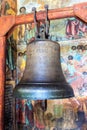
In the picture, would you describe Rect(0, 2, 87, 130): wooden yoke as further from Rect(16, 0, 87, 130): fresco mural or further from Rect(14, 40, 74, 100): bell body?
Rect(16, 0, 87, 130): fresco mural

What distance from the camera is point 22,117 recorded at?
194cm

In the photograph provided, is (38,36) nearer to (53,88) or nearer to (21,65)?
(53,88)

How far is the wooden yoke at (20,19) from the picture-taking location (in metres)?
1.03

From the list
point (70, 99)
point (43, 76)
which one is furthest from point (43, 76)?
point (70, 99)

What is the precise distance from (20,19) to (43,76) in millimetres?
378

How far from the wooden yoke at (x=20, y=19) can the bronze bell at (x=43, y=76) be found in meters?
0.12

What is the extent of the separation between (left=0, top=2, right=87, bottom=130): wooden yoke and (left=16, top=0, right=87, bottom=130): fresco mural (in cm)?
71

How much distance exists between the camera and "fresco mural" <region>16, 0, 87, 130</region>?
1.77m

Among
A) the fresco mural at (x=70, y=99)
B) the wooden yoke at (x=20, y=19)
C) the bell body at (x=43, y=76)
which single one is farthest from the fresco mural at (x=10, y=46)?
the bell body at (x=43, y=76)

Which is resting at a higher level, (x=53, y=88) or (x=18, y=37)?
(x=18, y=37)

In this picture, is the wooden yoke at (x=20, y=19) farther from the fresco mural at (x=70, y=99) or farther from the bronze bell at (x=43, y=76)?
the fresco mural at (x=70, y=99)

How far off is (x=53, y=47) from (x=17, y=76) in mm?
1048

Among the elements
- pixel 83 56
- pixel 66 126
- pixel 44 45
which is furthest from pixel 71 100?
pixel 44 45

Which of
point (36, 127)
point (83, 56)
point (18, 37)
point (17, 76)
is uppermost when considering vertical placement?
point (18, 37)
